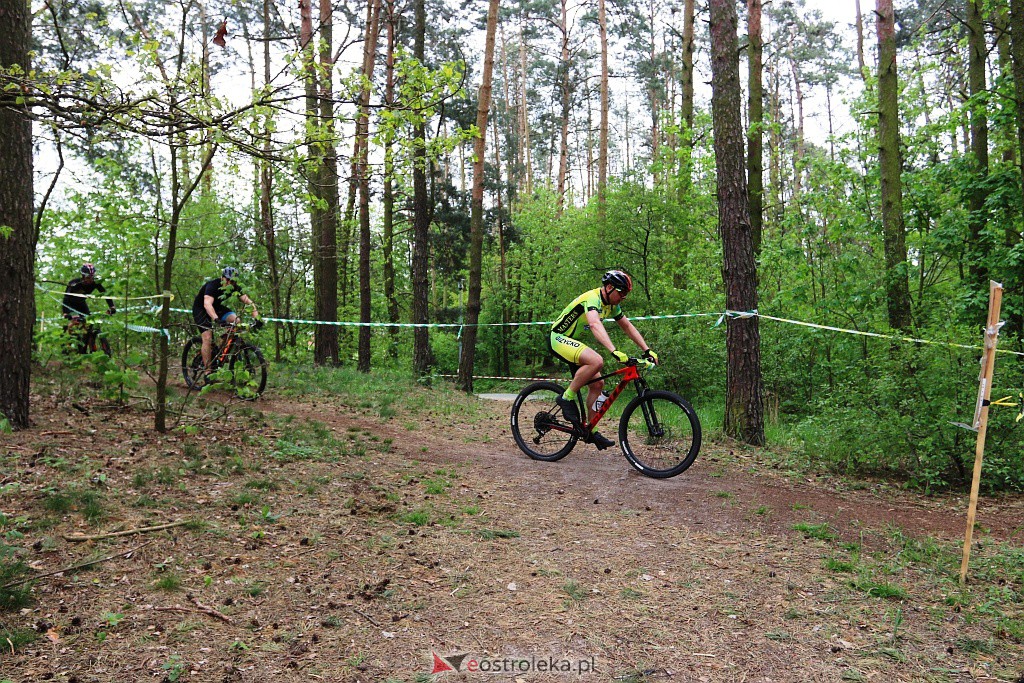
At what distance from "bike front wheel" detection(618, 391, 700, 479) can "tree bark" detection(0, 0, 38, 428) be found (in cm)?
548

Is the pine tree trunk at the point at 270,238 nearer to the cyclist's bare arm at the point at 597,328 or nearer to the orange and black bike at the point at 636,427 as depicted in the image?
the orange and black bike at the point at 636,427

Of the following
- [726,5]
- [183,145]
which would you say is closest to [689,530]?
[183,145]

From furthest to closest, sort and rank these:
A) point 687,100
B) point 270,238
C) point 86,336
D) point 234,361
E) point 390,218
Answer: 1. point 390,218
2. point 687,100
3. point 270,238
4. point 234,361
5. point 86,336

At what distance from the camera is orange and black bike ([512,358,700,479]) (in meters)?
6.50

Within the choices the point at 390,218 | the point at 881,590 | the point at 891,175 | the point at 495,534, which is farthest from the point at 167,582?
the point at 390,218

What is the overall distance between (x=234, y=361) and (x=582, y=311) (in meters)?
3.67

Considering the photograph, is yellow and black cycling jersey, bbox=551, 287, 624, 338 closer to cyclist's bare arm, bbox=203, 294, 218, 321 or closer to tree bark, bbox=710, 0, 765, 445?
tree bark, bbox=710, 0, 765, 445

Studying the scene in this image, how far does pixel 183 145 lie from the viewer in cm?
464

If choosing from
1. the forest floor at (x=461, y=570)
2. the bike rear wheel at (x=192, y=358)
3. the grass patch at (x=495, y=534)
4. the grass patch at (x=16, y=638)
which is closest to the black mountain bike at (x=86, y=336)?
the forest floor at (x=461, y=570)

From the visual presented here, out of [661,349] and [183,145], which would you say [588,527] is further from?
[661,349]

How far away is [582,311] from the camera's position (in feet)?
22.7

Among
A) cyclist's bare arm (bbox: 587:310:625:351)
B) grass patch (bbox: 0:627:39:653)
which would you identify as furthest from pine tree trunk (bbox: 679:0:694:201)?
grass patch (bbox: 0:627:39:653)

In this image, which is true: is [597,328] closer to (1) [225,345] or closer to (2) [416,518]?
(2) [416,518]

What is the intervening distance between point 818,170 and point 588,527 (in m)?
12.4
